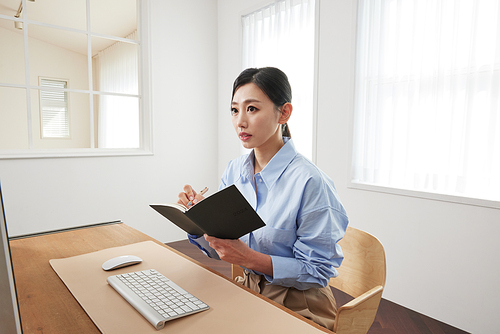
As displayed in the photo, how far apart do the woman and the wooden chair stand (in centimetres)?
11

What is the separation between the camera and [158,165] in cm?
361

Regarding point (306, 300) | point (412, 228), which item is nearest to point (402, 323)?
point (412, 228)

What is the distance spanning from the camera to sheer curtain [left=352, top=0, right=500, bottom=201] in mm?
1921

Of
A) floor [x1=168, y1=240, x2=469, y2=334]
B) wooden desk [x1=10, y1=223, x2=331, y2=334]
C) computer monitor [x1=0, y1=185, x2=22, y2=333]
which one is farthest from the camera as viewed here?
floor [x1=168, y1=240, x2=469, y2=334]

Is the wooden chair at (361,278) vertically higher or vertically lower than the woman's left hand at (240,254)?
lower

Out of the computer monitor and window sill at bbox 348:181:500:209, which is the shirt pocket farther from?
window sill at bbox 348:181:500:209

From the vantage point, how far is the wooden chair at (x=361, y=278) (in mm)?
904

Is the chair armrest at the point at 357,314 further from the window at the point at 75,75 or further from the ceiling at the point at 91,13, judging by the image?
the ceiling at the point at 91,13

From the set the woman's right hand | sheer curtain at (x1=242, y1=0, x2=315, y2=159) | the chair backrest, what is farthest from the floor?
the woman's right hand

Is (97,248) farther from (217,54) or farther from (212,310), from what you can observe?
(217,54)

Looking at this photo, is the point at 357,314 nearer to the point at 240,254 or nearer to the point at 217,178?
the point at 240,254

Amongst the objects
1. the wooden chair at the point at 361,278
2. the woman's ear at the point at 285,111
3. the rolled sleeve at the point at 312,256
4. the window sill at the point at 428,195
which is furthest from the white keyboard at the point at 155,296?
the window sill at the point at 428,195

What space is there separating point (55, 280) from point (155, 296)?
1.19ft

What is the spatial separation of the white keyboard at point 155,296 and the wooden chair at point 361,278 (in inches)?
16.1
